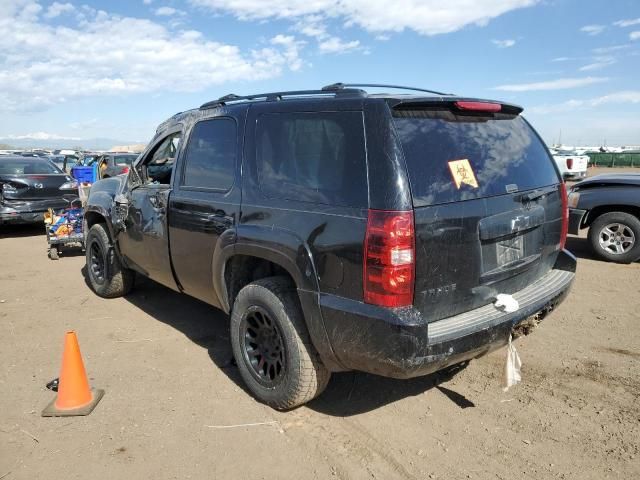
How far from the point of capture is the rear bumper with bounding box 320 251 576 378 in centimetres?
265

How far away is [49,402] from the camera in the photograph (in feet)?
12.1

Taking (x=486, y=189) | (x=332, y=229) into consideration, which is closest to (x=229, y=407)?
(x=332, y=229)

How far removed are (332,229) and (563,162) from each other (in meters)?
20.3

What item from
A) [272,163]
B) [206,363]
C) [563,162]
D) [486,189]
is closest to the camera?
[486,189]

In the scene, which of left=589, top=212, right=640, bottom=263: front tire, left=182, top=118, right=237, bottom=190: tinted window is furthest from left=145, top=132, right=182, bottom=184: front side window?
left=589, top=212, right=640, bottom=263: front tire

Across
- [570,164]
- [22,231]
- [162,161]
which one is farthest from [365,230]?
[570,164]

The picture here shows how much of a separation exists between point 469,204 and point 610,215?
5583 mm

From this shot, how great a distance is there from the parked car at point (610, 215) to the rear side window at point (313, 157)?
18.3ft

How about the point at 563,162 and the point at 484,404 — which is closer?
the point at 484,404

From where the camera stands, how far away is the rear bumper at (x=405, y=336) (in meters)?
2.65

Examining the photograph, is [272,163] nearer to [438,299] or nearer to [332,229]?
[332,229]

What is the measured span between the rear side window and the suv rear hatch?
0.87 feet

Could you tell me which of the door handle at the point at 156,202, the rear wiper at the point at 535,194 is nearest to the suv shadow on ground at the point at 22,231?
the door handle at the point at 156,202

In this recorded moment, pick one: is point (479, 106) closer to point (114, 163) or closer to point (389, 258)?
point (389, 258)
